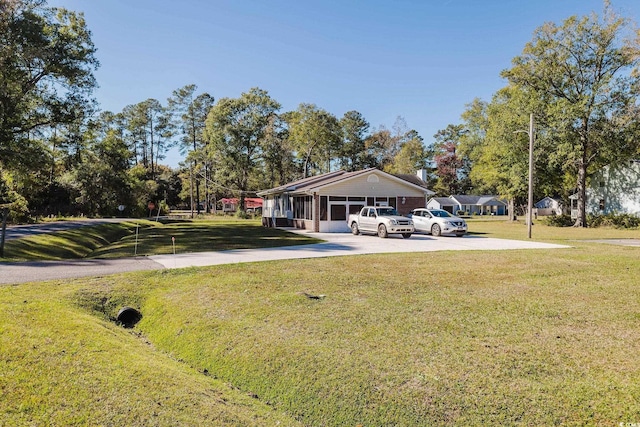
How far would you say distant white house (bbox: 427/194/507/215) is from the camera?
2987 inches

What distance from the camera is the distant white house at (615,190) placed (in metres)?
36.2

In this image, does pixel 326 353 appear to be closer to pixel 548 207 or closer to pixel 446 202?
pixel 446 202

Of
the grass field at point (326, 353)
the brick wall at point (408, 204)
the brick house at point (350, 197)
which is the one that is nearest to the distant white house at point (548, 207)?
the brick wall at point (408, 204)

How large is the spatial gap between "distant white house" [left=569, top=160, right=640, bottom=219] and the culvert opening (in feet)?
136

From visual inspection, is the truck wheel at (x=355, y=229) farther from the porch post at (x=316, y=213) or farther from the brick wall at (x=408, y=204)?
the brick wall at (x=408, y=204)

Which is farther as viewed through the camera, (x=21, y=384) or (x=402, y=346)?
(x=402, y=346)

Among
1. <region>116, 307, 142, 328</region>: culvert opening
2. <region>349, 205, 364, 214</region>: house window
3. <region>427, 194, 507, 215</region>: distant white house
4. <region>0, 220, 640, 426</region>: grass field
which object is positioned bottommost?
<region>116, 307, 142, 328</region>: culvert opening

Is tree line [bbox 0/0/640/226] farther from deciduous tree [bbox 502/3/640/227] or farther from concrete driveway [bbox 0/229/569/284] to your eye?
concrete driveway [bbox 0/229/569/284]

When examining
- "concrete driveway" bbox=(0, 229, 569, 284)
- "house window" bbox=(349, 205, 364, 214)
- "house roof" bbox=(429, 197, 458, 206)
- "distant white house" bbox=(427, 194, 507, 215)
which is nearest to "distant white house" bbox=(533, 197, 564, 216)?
"distant white house" bbox=(427, 194, 507, 215)

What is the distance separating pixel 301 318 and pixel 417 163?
202 ft

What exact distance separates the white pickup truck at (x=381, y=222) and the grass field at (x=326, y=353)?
1214 centimetres

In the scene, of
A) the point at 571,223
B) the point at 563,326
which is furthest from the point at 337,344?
the point at 571,223

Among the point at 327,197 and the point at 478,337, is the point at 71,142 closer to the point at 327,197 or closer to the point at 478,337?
the point at 327,197

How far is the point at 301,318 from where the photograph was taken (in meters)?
6.30
